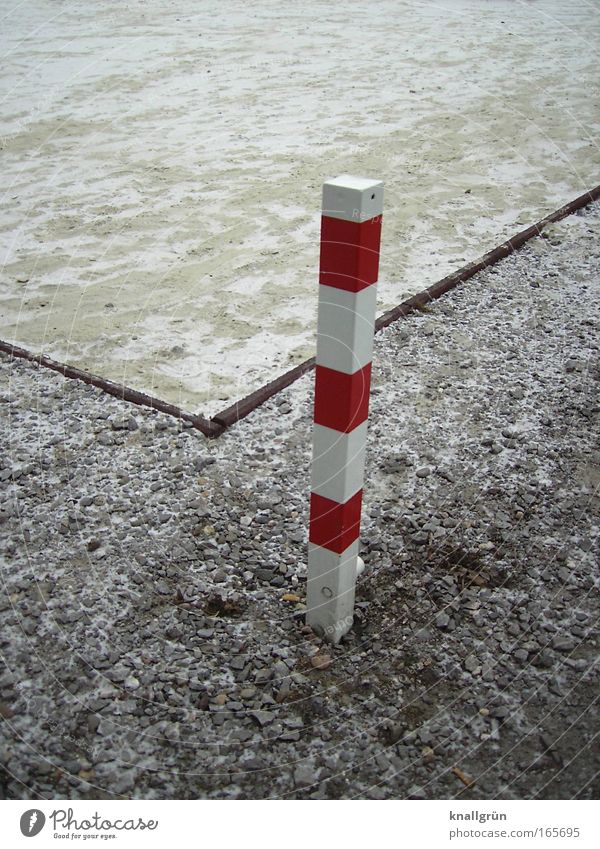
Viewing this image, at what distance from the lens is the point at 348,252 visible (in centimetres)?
167

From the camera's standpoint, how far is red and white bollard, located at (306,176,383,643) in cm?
166

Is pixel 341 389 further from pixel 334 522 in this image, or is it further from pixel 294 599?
pixel 294 599

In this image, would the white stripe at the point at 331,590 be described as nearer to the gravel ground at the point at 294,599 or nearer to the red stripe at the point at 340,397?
the gravel ground at the point at 294,599

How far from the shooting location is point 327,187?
1643mm

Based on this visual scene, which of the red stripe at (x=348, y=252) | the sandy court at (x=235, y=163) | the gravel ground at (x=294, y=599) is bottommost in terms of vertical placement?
the gravel ground at (x=294, y=599)

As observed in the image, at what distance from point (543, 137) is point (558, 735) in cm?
601

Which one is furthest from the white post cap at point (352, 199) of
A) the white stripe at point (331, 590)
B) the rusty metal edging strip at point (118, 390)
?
the rusty metal edging strip at point (118, 390)

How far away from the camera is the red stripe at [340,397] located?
1836 millimetres

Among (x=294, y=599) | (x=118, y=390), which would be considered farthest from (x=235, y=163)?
(x=294, y=599)

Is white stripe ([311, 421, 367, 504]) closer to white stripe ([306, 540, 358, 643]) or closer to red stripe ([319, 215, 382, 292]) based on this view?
white stripe ([306, 540, 358, 643])

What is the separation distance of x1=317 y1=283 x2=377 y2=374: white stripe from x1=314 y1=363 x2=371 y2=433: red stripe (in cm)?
3

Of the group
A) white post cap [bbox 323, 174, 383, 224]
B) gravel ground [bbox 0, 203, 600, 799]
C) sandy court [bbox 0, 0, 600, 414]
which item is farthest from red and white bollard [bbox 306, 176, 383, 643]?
sandy court [bbox 0, 0, 600, 414]

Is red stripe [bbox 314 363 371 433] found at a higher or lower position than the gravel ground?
higher
